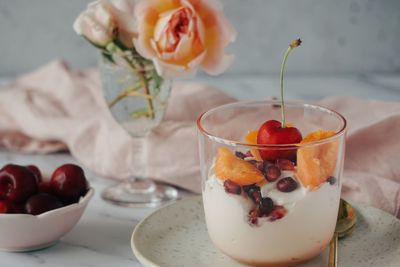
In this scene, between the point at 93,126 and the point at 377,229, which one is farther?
the point at 93,126

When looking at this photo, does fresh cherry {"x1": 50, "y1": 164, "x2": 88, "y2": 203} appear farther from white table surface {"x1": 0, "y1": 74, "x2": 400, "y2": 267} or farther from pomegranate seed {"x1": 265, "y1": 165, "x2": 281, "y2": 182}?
pomegranate seed {"x1": 265, "y1": 165, "x2": 281, "y2": 182}

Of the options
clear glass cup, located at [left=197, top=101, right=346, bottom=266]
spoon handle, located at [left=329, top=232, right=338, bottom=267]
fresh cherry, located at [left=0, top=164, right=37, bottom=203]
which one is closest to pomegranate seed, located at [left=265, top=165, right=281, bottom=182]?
clear glass cup, located at [left=197, top=101, right=346, bottom=266]

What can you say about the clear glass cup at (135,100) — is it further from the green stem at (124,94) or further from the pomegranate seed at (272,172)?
the pomegranate seed at (272,172)

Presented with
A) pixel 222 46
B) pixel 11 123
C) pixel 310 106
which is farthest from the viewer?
pixel 11 123

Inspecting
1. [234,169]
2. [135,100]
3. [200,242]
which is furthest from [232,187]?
[135,100]

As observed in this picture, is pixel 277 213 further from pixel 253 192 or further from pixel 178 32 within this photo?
pixel 178 32

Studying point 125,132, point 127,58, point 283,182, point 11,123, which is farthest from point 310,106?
point 11,123

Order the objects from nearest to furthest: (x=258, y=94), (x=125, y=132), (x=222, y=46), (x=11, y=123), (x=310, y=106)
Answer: (x=310, y=106)
(x=222, y=46)
(x=125, y=132)
(x=11, y=123)
(x=258, y=94)

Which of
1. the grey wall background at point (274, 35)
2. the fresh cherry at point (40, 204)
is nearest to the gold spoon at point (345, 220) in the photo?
the fresh cherry at point (40, 204)

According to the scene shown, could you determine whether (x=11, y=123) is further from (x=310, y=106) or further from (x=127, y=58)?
(x=310, y=106)
